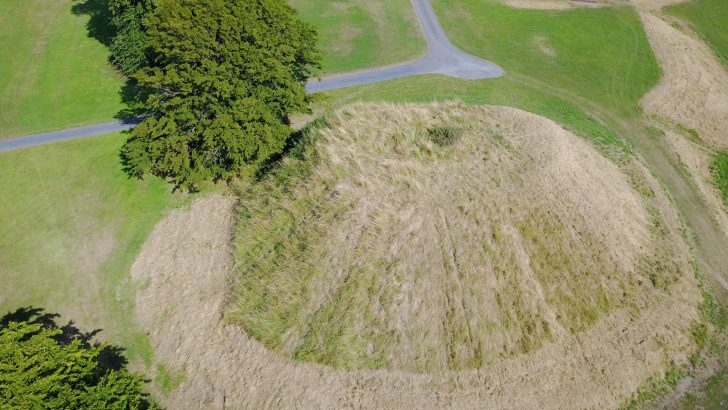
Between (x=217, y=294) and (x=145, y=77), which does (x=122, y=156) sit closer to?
(x=145, y=77)

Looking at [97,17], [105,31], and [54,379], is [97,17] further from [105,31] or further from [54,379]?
[54,379]

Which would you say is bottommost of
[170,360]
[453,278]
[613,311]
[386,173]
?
[170,360]

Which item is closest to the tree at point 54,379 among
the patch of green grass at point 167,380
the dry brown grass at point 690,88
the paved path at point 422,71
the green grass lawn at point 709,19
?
the patch of green grass at point 167,380

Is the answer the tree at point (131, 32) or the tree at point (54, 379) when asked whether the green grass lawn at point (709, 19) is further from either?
the tree at point (54, 379)

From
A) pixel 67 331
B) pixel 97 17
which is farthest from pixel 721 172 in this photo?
pixel 97 17

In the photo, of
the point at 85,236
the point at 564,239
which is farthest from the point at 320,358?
the point at 85,236

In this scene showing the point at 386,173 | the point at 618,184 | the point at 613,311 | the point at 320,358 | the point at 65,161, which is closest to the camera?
the point at 320,358

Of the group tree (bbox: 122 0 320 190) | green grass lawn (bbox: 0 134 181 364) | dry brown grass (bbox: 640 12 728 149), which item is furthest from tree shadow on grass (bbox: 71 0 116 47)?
dry brown grass (bbox: 640 12 728 149)
